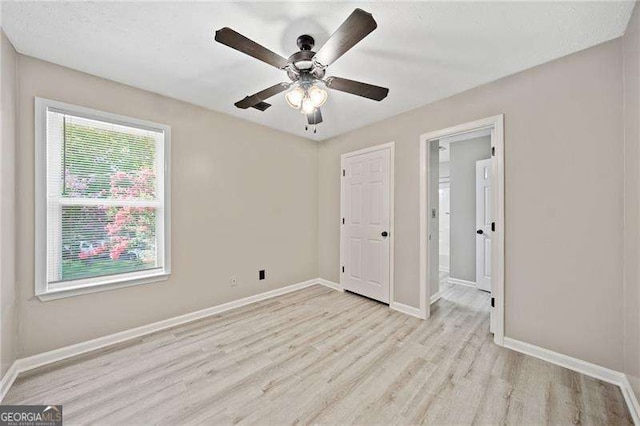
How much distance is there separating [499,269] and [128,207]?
368 centimetres

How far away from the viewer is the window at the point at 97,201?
6.71 feet

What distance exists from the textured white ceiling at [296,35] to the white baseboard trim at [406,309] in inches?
97.9

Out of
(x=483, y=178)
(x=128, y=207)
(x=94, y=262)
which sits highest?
(x=483, y=178)

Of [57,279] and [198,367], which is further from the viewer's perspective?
[57,279]

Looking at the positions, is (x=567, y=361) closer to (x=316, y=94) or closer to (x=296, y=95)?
(x=316, y=94)

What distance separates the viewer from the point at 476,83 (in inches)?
94.0

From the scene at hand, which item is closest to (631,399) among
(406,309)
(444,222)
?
(406,309)

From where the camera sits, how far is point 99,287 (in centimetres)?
223

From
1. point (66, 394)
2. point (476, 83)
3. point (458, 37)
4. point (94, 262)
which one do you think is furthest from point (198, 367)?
point (476, 83)

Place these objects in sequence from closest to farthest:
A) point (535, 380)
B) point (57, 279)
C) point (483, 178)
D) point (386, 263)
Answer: point (535, 380) < point (57, 279) < point (386, 263) < point (483, 178)

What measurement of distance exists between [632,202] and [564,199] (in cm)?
38

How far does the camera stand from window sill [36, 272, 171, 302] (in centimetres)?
202

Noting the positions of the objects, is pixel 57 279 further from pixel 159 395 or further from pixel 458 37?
pixel 458 37

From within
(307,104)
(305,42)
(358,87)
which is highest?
(305,42)
